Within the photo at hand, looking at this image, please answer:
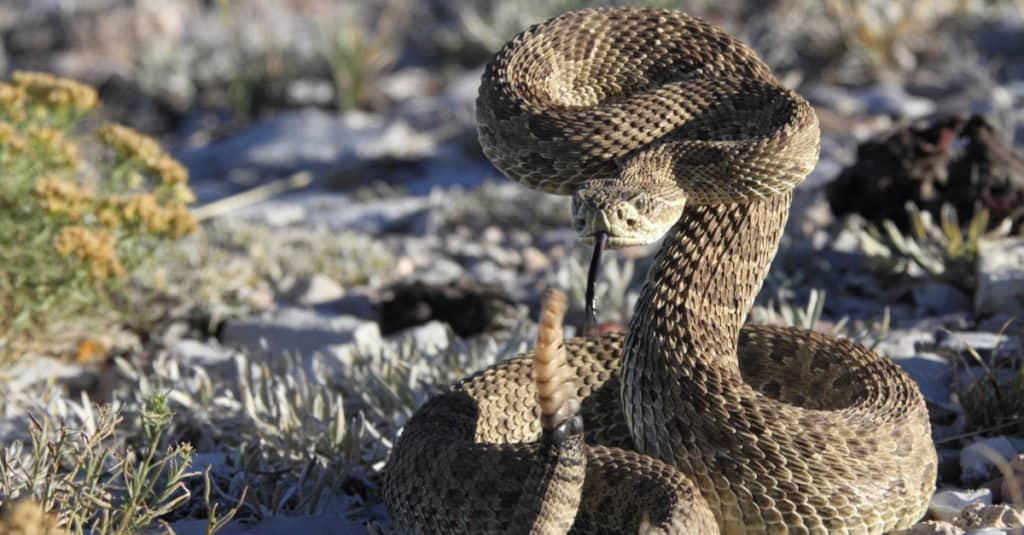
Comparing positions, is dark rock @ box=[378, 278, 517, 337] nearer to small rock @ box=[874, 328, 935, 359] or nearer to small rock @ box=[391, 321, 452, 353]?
small rock @ box=[391, 321, 452, 353]

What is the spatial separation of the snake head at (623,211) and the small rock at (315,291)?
156 inches

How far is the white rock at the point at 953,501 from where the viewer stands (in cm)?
416

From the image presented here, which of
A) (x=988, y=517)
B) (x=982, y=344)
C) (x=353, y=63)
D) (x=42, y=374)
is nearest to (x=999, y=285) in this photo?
(x=982, y=344)

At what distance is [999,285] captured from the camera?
6234 millimetres

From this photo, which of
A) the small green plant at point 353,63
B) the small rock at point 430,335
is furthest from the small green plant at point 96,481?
the small green plant at point 353,63

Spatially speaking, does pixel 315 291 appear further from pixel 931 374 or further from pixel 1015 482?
pixel 1015 482

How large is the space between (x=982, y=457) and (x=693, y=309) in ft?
4.42

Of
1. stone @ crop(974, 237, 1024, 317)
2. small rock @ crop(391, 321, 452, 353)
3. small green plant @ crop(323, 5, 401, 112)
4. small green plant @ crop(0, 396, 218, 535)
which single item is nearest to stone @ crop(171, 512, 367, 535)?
small green plant @ crop(0, 396, 218, 535)

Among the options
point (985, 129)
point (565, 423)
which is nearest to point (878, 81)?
point (985, 129)

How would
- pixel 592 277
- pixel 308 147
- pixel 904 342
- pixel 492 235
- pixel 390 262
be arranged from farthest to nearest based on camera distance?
pixel 308 147 < pixel 492 235 < pixel 390 262 < pixel 904 342 < pixel 592 277

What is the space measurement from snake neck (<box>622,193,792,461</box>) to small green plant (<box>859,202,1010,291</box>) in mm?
2748

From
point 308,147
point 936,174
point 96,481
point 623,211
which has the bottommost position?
point 308,147

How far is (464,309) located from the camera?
705 centimetres

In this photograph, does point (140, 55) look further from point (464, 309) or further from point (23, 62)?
point (464, 309)
